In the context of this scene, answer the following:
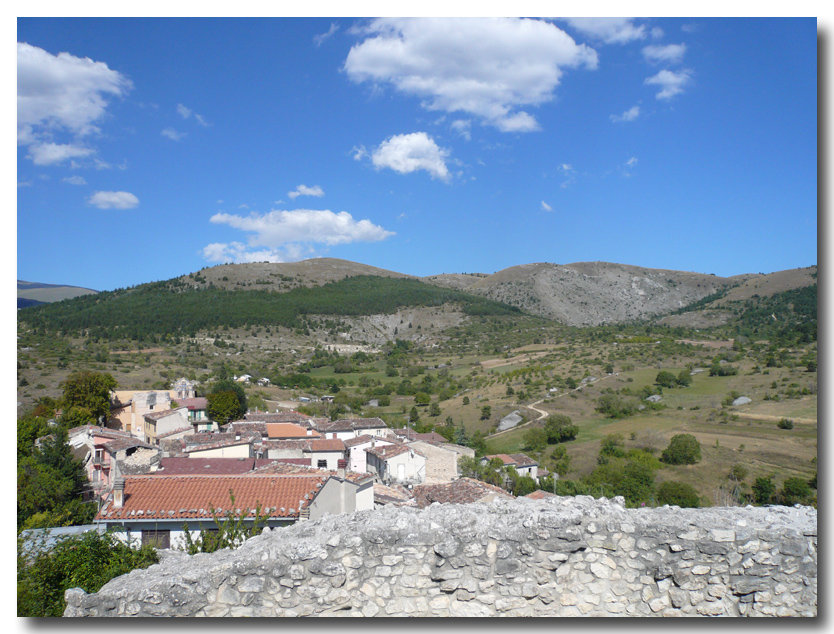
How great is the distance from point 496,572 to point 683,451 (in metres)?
29.4

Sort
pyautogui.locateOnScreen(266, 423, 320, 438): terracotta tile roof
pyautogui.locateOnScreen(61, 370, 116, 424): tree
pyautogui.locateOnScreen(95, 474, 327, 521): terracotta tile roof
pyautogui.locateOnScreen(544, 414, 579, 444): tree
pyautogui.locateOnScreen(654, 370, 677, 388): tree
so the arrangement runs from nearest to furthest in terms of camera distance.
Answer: pyautogui.locateOnScreen(95, 474, 327, 521): terracotta tile roof → pyautogui.locateOnScreen(266, 423, 320, 438): terracotta tile roof → pyautogui.locateOnScreen(61, 370, 116, 424): tree → pyautogui.locateOnScreen(544, 414, 579, 444): tree → pyautogui.locateOnScreen(654, 370, 677, 388): tree

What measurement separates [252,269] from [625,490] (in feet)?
378

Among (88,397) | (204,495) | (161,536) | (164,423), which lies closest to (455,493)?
(204,495)

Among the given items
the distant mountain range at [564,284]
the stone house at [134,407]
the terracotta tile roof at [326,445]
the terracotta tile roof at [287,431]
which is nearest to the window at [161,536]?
the terracotta tile roof at [326,445]

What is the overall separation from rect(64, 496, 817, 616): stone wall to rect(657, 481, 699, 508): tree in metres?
20.7

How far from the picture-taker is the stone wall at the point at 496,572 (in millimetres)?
3895

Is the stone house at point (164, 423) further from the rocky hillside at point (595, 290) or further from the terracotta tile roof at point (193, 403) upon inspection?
the rocky hillside at point (595, 290)

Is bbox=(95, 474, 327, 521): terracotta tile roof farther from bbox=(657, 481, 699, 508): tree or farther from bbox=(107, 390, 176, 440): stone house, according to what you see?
bbox=(107, 390, 176, 440): stone house

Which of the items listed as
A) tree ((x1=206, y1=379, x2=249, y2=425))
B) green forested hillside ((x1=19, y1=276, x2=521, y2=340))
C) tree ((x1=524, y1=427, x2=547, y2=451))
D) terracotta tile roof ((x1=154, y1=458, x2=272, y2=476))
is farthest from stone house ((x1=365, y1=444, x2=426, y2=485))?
green forested hillside ((x1=19, y1=276, x2=521, y2=340))

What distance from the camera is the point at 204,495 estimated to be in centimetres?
931

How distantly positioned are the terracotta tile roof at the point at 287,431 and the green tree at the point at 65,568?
73.6ft

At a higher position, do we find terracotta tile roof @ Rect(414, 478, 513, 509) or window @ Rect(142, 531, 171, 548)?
window @ Rect(142, 531, 171, 548)

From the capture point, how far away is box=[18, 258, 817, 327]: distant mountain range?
115625 mm

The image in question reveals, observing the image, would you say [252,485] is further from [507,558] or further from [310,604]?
[507,558]
